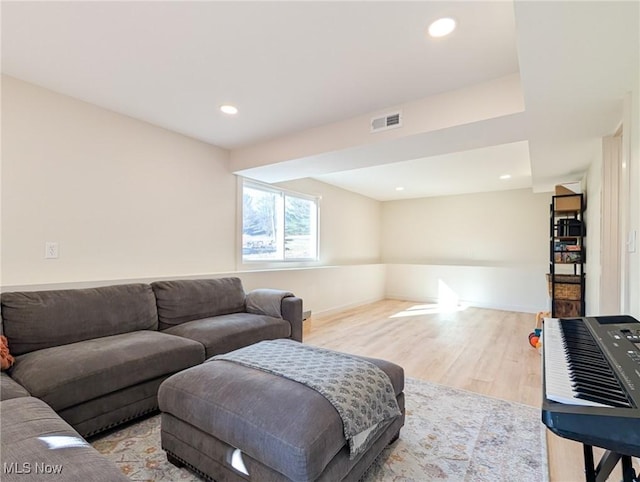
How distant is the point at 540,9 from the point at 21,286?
3363 mm

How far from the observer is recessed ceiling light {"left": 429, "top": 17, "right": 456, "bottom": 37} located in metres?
1.64

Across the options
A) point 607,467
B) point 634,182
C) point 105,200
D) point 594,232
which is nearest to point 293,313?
point 105,200

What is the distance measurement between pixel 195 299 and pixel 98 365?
1152 mm

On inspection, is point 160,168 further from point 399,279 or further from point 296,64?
point 399,279

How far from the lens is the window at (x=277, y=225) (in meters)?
4.22

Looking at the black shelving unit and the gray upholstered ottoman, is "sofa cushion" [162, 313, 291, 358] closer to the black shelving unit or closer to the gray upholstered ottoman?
the gray upholstered ottoman

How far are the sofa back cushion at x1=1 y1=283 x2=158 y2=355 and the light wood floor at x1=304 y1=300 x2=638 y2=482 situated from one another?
6.30ft

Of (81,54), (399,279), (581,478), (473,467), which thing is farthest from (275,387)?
(399,279)

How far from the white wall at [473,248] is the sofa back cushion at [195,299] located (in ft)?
15.0

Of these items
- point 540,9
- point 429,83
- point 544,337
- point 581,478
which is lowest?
point 581,478

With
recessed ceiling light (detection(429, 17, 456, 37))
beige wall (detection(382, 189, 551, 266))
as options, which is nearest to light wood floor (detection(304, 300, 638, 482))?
beige wall (detection(382, 189, 551, 266))

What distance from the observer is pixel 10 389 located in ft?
4.88

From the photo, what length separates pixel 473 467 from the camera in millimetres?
1590

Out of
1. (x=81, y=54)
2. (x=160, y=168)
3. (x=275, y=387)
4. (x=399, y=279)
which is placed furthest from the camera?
(x=399, y=279)
